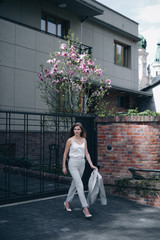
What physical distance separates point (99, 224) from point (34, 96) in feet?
28.4

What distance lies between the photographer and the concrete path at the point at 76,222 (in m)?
5.05

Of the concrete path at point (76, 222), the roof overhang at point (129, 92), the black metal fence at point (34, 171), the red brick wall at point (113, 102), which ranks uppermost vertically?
the roof overhang at point (129, 92)

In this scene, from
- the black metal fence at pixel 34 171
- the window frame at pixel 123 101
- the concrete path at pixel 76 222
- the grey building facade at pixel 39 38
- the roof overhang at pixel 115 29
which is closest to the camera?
the concrete path at pixel 76 222

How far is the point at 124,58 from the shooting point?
2138 centimetres

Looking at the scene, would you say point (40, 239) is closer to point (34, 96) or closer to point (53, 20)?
point (34, 96)

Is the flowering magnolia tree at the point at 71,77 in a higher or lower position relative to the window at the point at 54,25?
lower

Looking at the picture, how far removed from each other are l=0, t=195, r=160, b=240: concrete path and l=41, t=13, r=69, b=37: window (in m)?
10.2

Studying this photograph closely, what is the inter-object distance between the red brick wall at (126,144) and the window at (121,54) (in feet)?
41.6

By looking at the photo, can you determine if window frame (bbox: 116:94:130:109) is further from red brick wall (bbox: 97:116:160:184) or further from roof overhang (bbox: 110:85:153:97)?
red brick wall (bbox: 97:116:160:184)

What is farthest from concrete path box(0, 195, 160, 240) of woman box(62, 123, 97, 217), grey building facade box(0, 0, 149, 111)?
grey building facade box(0, 0, 149, 111)

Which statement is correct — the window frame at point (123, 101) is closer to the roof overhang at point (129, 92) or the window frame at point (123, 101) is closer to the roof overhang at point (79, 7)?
the roof overhang at point (129, 92)

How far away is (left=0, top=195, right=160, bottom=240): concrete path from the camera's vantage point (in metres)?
5.05

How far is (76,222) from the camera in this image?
5.76 m

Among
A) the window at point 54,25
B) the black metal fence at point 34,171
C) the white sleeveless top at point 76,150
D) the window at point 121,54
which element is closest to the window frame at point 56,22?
the window at point 54,25
